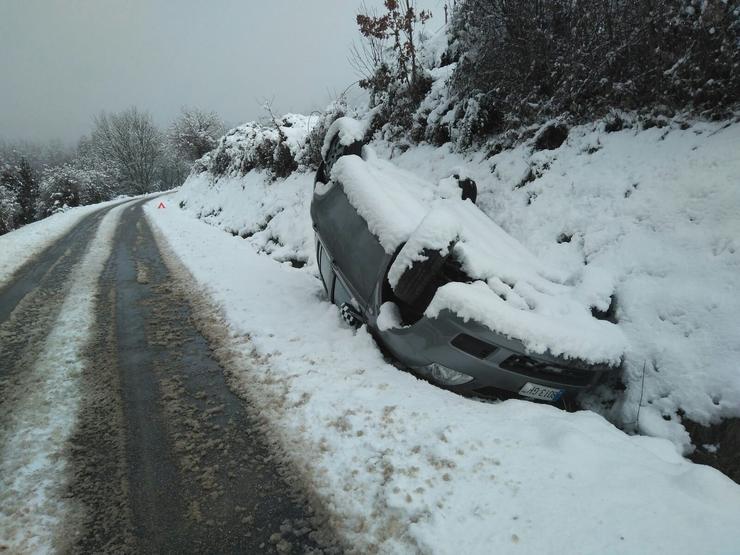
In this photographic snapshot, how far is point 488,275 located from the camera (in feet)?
11.0

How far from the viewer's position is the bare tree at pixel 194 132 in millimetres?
31219

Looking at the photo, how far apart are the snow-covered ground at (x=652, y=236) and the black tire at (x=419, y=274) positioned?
1.82 metres

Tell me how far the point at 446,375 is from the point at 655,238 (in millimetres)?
2650

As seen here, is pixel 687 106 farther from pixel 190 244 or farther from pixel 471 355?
pixel 190 244

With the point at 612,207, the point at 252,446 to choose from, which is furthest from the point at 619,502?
the point at 612,207

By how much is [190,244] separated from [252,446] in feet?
25.6

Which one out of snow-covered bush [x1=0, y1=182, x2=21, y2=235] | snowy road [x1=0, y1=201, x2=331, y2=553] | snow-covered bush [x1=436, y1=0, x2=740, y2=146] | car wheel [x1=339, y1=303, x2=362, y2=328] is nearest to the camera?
snowy road [x1=0, y1=201, x2=331, y2=553]

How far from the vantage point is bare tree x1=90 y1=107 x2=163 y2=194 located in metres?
48.3

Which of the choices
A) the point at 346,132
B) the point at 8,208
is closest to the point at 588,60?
the point at 346,132

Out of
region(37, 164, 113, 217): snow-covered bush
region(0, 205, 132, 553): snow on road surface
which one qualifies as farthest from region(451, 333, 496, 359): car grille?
region(37, 164, 113, 217): snow-covered bush

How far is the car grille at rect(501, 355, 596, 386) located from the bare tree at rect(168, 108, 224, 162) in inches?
1282

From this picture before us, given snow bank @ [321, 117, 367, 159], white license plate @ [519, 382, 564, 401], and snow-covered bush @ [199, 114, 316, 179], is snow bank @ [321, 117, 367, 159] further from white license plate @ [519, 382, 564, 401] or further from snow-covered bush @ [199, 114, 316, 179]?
snow-covered bush @ [199, 114, 316, 179]

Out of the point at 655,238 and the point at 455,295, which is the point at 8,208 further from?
the point at 655,238

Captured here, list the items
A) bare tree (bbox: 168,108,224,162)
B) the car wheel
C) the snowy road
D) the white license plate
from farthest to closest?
bare tree (bbox: 168,108,224,162), the car wheel, the white license plate, the snowy road
